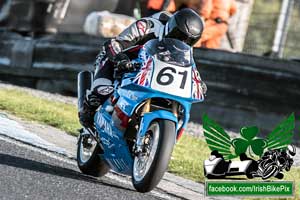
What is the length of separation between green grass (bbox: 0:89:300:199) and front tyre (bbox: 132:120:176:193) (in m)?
1.46

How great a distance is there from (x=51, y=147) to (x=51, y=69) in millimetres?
5649

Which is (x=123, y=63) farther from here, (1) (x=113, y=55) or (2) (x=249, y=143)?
(2) (x=249, y=143)

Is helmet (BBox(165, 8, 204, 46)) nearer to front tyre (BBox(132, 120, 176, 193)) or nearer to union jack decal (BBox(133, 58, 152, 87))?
union jack decal (BBox(133, 58, 152, 87))

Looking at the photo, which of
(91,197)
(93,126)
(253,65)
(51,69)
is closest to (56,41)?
(51,69)

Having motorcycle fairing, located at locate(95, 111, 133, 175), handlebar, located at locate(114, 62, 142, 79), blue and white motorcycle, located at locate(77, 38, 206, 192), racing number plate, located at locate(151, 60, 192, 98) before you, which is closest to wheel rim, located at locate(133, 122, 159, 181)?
blue and white motorcycle, located at locate(77, 38, 206, 192)

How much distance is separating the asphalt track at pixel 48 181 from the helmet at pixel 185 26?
1.26 meters

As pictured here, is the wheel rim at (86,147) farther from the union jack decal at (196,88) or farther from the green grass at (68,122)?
the union jack decal at (196,88)

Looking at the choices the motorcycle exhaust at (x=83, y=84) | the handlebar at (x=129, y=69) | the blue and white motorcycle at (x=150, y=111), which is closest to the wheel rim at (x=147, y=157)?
the blue and white motorcycle at (x=150, y=111)

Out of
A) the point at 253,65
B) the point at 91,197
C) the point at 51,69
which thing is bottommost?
the point at 51,69

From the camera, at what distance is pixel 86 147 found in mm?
9297

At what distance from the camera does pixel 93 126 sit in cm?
913

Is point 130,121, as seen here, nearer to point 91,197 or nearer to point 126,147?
point 126,147

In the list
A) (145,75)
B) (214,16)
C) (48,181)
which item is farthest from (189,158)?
(214,16)

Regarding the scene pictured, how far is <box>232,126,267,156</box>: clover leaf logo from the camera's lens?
28.9 feet
